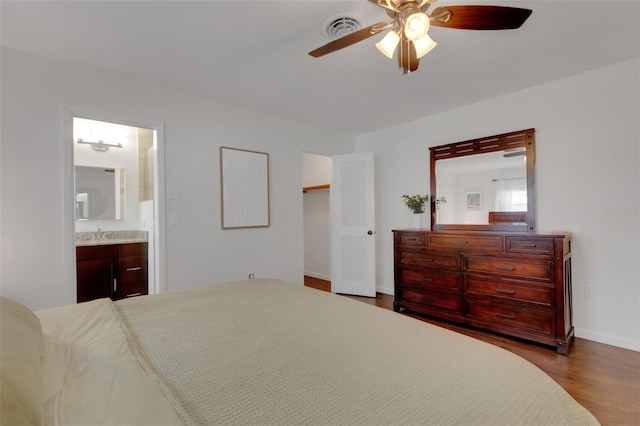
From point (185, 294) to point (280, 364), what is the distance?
106 centimetres

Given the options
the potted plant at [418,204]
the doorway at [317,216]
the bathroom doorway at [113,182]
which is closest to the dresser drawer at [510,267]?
the potted plant at [418,204]

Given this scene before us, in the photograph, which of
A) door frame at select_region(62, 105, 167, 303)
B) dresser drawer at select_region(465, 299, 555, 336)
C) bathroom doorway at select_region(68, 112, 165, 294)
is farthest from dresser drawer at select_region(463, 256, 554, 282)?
bathroom doorway at select_region(68, 112, 165, 294)

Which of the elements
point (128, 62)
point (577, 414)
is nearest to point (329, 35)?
point (128, 62)

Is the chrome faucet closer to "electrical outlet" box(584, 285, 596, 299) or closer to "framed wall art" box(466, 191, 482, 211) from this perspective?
"framed wall art" box(466, 191, 482, 211)

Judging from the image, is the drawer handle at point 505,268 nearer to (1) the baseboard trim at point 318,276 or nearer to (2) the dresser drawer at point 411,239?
(2) the dresser drawer at point 411,239

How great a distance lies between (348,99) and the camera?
3.20 meters

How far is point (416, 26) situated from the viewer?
1.46 metres

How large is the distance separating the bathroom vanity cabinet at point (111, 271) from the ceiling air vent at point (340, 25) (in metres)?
3.18

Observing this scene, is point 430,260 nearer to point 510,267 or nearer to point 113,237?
point 510,267

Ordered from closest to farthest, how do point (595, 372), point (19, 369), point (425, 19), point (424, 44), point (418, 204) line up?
point (19, 369) → point (425, 19) → point (424, 44) → point (595, 372) → point (418, 204)

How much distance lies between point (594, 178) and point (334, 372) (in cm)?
309

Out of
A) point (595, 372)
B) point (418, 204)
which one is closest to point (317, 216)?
point (418, 204)

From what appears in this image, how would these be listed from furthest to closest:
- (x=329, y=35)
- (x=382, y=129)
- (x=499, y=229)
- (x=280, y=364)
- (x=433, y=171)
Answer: (x=382, y=129), (x=433, y=171), (x=499, y=229), (x=329, y=35), (x=280, y=364)

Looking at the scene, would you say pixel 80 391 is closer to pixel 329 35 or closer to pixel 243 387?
pixel 243 387
